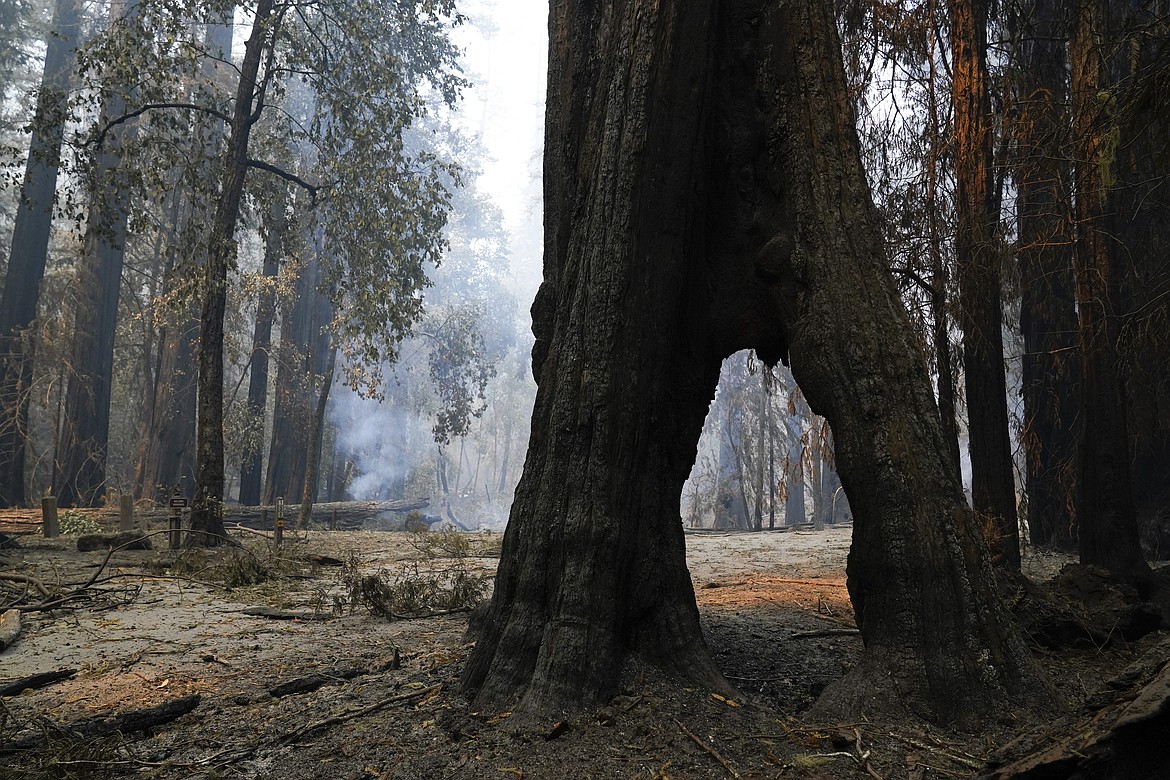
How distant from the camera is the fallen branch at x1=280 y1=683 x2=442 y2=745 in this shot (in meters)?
3.56

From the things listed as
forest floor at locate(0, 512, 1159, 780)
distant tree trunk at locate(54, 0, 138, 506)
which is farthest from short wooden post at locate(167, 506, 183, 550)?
distant tree trunk at locate(54, 0, 138, 506)

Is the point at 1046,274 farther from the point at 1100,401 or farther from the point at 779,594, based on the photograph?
the point at 779,594

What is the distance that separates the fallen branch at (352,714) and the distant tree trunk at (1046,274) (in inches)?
217

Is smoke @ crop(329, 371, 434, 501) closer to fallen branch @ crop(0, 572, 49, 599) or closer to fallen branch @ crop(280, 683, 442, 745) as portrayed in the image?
fallen branch @ crop(0, 572, 49, 599)

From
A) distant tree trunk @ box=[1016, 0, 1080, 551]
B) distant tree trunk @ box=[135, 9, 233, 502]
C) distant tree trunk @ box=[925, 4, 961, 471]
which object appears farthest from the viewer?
distant tree trunk @ box=[135, 9, 233, 502]

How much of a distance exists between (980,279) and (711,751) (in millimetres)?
5224

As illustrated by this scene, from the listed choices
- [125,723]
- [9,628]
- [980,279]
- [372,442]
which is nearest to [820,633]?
[980,279]

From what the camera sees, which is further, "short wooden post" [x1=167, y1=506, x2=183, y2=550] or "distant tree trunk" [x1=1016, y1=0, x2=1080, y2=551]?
"short wooden post" [x1=167, y1=506, x2=183, y2=550]

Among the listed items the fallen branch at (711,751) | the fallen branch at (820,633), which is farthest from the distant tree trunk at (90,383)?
the fallen branch at (711,751)

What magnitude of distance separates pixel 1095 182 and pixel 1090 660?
376 centimetres

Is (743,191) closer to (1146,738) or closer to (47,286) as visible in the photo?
(1146,738)

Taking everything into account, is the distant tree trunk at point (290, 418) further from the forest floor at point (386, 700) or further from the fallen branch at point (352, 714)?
the fallen branch at point (352, 714)

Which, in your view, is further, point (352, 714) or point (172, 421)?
point (172, 421)

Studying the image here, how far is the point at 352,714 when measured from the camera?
3693 millimetres
